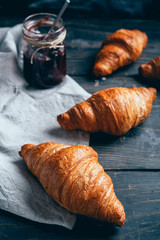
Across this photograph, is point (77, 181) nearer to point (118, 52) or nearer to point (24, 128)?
point (24, 128)

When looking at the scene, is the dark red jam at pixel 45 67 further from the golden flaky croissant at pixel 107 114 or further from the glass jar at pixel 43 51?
the golden flaky croissant at pixel 107 114

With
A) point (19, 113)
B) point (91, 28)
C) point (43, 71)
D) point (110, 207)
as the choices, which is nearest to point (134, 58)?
point (91, 28)

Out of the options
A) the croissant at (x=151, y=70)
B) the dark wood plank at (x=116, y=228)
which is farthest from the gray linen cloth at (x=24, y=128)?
the croissant at (x=151, y=70)

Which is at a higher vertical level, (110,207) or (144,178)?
(110,207)

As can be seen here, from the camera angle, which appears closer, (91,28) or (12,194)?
(12,194)

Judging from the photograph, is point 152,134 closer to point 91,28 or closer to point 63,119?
point 63,119

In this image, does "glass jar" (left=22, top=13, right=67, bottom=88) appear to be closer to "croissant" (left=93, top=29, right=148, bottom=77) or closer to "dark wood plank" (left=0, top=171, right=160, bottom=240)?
"croissant" (left=93, top=29, right=148, bottom=77)

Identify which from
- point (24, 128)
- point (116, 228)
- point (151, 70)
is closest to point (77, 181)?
point (116, 228)
